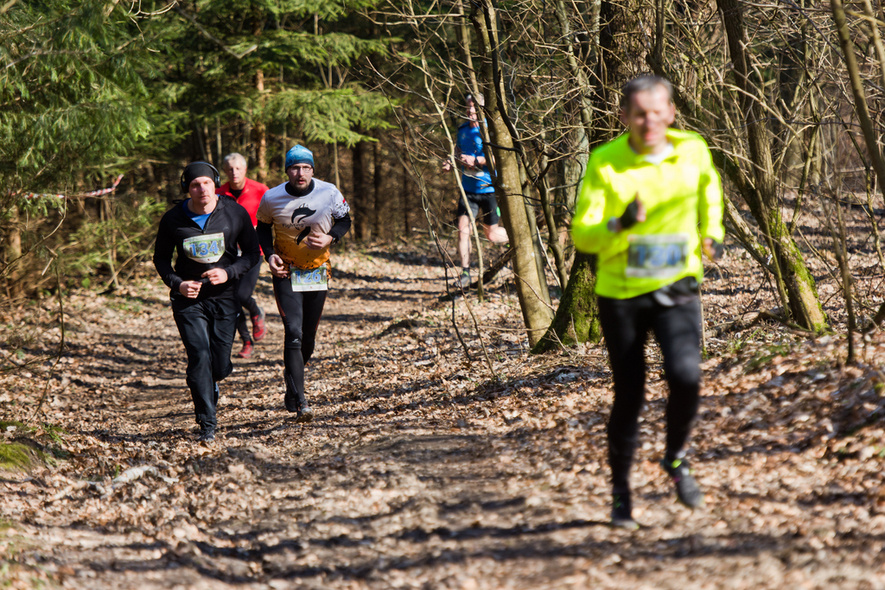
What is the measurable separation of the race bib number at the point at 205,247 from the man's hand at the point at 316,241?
2.32 feet

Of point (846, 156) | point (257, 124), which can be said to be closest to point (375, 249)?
point (257, 124)

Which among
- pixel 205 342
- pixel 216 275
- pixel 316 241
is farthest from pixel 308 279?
pixel 205 342

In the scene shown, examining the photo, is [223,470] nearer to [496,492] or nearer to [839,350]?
[496,492]

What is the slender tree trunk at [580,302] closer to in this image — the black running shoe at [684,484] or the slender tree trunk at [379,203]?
the black running shoe at [684,484]

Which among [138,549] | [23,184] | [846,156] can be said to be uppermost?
[23,184]

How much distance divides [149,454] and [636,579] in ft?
13.7

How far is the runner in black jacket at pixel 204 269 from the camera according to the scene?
594 cm

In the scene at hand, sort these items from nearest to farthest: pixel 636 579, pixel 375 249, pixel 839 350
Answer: pixel 636 579 < pixel 839 350 < pixel 375 249

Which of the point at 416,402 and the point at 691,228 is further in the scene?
the point at 416,402

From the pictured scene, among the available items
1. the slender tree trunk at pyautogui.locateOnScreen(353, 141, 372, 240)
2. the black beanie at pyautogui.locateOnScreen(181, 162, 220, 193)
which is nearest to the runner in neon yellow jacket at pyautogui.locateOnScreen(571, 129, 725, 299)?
the black beanie at pyautogui.locateOnScreen(181, 162, 220, 193)

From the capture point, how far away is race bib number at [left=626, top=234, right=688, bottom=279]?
335cm

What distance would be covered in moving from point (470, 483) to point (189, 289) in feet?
9.20

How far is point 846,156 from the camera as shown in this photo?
234 inches

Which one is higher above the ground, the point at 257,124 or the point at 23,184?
the point at 257,124
